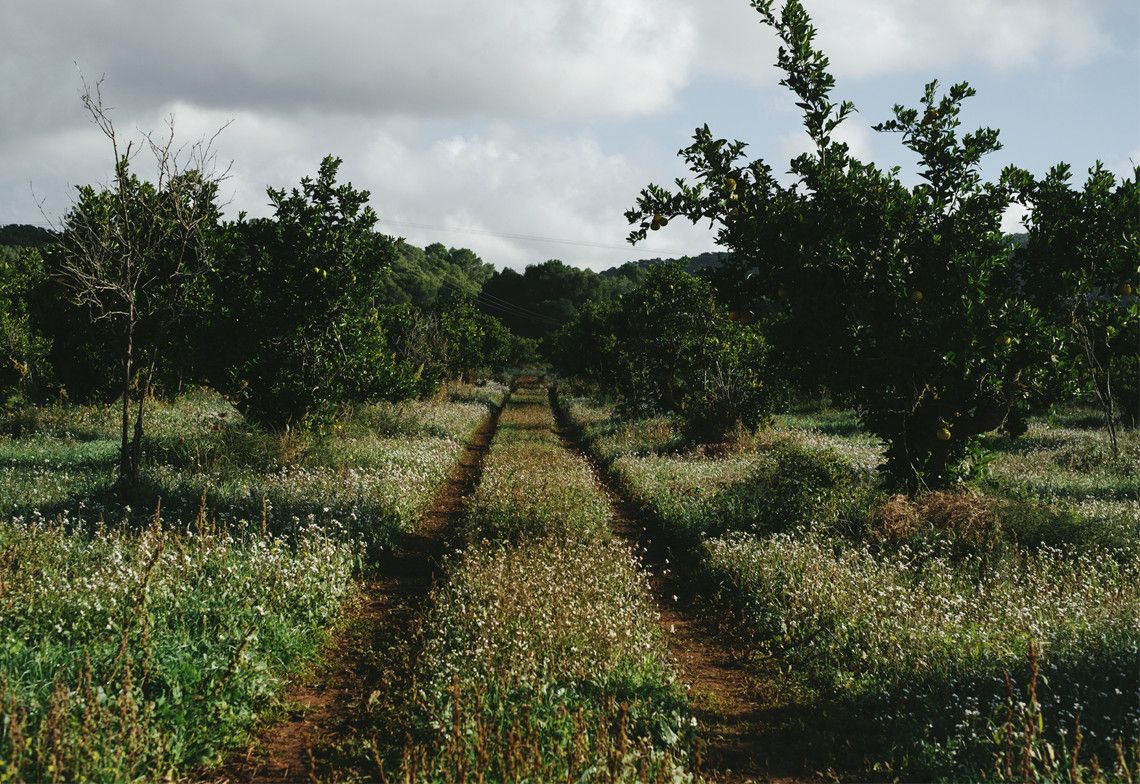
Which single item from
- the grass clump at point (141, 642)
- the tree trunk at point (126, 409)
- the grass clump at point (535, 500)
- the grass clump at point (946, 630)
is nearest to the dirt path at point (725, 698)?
the grass clump at point (946, 630)

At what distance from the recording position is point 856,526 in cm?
1115

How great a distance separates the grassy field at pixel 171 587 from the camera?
16.2 ft

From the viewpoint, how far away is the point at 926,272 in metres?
11.0

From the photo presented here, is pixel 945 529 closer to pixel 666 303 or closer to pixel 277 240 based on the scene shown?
pixel 277 240

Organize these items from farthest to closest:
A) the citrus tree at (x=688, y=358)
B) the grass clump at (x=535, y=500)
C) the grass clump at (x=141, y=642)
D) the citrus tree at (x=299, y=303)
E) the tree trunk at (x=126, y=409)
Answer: the citrus tree at (x=688, y=358) < the citrus tree at (x=299, y=303) < the tree trunk at (x=126, y=409) < the grass clump at (x=535, y=500) < the grass clump at (x=141, y=642)

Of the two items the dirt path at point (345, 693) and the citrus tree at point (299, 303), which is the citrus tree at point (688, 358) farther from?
the dirt path at point (345, 693)

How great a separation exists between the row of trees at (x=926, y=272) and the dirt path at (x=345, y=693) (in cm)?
603

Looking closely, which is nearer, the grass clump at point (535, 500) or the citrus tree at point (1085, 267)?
the citrus tree at point (1085, 267)

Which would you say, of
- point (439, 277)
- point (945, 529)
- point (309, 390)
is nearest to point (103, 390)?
point (309, 390)

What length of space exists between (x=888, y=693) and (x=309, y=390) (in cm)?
1354

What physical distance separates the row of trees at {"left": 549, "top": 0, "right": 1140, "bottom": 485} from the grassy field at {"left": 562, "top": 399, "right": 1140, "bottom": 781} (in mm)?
1615

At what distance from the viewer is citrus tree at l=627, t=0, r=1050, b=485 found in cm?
1050

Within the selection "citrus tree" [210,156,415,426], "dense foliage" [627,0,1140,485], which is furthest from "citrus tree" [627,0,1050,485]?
"citrus tree" [210,156,415,426]

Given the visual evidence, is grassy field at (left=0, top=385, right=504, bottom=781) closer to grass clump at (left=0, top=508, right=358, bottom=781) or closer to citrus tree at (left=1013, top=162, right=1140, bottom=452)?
grass clump at (left=0, top=508, right=358, bottom=781)
